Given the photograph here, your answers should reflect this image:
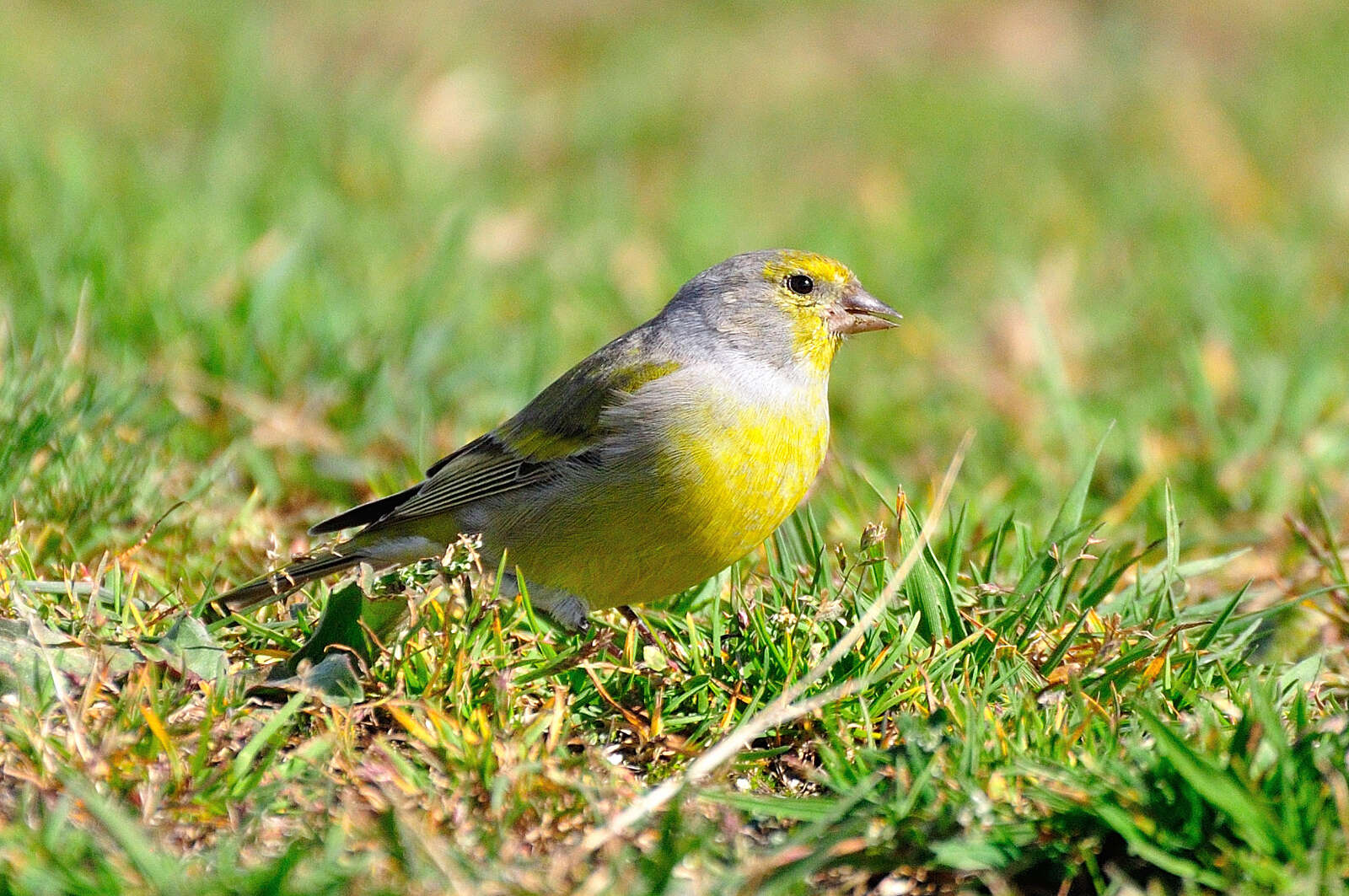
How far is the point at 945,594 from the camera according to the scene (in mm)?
3625

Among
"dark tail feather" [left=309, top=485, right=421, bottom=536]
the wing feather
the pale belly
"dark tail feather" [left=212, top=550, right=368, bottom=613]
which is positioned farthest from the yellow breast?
"dark tail feather" [left=212, top=550, right=368, bottom=613]

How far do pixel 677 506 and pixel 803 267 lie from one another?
1149 mm

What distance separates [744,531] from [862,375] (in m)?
2.87

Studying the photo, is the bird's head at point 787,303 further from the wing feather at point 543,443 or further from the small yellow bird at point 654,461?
the wing feather at point 543,443

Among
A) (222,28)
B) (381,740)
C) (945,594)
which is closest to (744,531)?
(945,594)

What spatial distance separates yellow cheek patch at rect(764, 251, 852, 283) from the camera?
4.60m

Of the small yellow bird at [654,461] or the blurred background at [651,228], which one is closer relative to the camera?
the small yellow bird at [654,461]

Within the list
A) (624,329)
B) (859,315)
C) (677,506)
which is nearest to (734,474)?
(677,506)

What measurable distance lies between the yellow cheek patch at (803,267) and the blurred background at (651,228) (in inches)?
28.6

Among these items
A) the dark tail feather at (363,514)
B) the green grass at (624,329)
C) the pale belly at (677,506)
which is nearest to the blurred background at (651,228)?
the green grass at (624,329)

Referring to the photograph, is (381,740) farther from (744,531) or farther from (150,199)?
(150,199)

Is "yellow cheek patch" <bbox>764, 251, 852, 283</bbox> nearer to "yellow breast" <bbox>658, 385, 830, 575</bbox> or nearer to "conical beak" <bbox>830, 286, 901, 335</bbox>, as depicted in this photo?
"conical beak" <bbox>830, 286, 901, 335</bbox>

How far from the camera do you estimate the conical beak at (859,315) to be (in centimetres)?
459

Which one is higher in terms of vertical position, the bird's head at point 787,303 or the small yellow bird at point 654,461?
the bird's head at point 787,303
